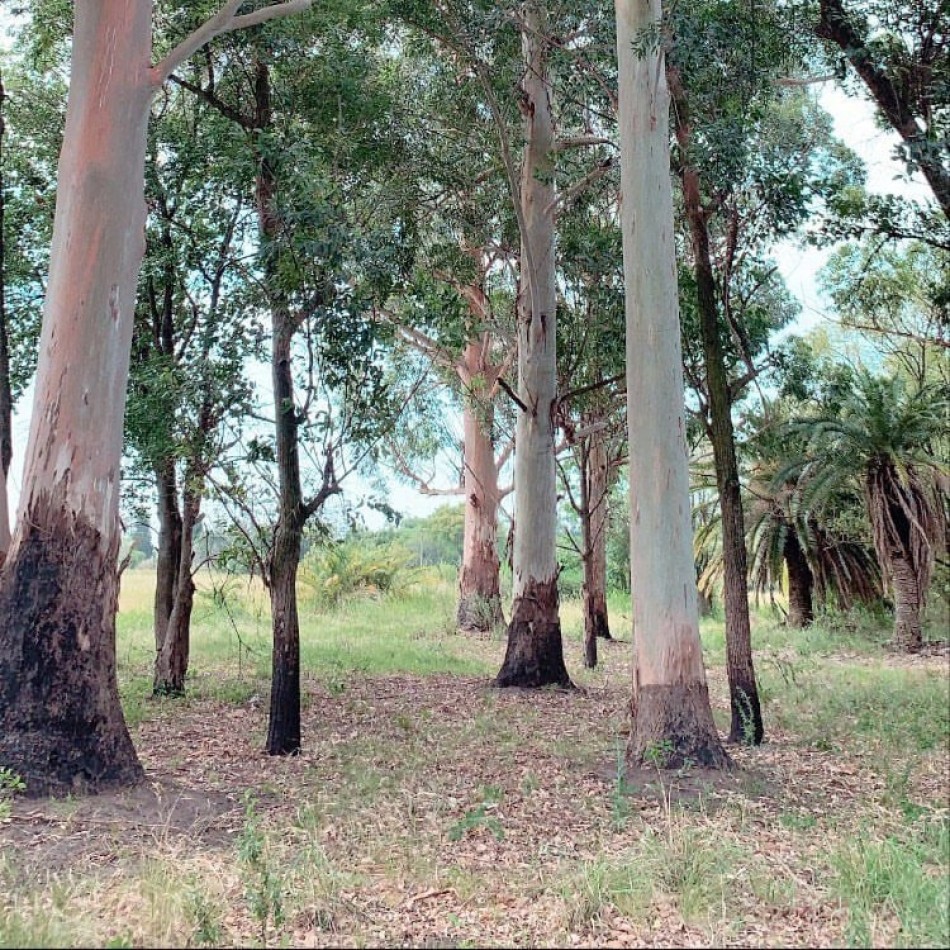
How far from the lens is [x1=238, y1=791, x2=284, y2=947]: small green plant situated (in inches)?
139

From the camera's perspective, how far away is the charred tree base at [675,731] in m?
6.52

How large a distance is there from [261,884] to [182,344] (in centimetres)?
763

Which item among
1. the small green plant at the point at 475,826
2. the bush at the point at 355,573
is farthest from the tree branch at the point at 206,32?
the bush at the point at 355,573

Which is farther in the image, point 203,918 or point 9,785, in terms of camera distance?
point 9,785

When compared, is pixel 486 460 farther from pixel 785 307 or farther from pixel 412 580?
pixel 785 307

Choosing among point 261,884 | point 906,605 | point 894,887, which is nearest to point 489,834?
point 261,884

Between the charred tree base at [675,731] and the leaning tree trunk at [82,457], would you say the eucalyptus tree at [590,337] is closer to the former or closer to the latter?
the charred tree base at [675,731]

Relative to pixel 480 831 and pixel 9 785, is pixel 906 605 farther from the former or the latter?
pixel 9 785

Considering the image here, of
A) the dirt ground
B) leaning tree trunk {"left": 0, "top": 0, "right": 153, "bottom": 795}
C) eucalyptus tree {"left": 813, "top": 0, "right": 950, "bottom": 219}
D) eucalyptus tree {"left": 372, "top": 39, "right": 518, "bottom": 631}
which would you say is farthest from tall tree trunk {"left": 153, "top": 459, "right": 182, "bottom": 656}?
eucalyptus tree {"left": 813, "top": 0, "right": 950, "bottom": 219}

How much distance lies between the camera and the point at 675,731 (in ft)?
21.6

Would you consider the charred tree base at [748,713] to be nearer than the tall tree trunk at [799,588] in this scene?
Yes

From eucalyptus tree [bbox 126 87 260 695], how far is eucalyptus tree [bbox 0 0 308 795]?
195 cm

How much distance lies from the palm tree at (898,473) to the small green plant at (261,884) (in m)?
11.5

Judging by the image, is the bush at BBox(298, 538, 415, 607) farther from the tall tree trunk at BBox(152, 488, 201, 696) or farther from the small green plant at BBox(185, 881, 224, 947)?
the small green plant at BBox(185, 881, 224, 947)
